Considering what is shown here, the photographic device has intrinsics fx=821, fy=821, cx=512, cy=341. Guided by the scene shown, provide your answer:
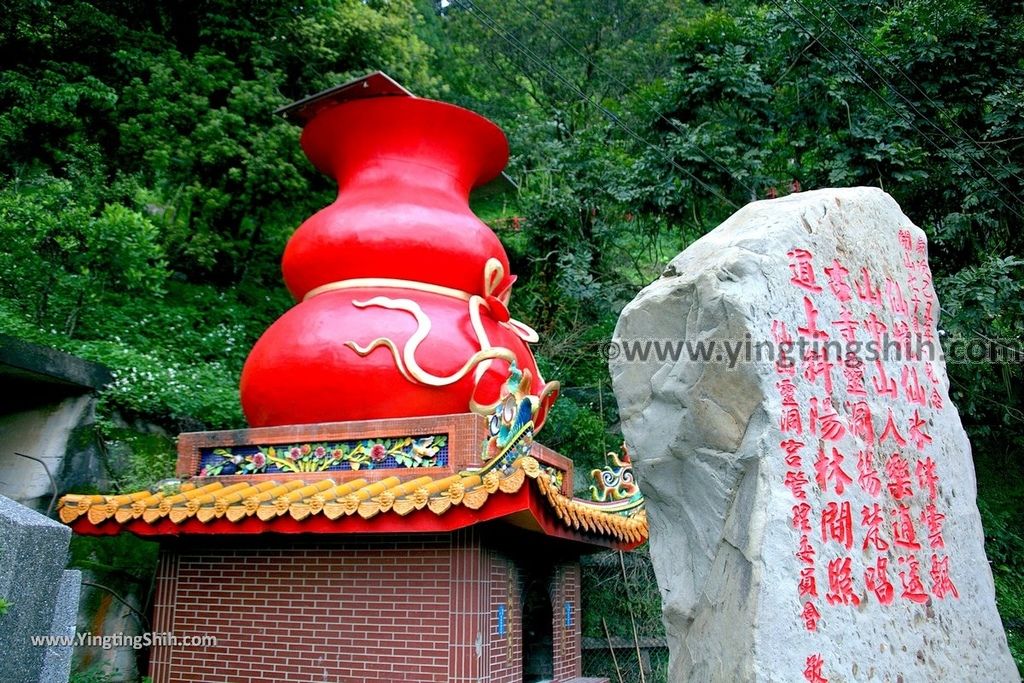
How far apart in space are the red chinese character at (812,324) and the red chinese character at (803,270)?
71 mm

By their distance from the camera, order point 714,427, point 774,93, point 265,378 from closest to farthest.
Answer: point 714,427 < point 265,378 < point 774,93

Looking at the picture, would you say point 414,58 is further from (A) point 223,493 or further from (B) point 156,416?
(A) point 223,493

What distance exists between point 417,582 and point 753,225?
3125mm

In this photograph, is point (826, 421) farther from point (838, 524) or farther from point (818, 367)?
point (838, 524)

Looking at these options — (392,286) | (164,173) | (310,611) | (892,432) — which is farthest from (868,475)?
(164,173)

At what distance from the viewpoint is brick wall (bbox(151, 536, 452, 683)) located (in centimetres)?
523

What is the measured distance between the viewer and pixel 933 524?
375 cm

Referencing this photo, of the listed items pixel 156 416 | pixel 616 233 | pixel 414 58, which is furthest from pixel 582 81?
pixel 156 416

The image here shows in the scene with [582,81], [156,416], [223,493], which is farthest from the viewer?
[582,81]

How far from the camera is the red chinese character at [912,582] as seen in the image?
11.4 feet

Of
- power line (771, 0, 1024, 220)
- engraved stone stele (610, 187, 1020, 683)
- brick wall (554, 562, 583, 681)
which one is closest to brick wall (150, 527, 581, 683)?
brick wall (554, 562, 583, 681)

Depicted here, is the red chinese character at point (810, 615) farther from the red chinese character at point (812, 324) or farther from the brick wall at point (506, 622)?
the brick wall at point (506, 622)

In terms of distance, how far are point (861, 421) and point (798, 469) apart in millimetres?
549

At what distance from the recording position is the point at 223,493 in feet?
18.5
